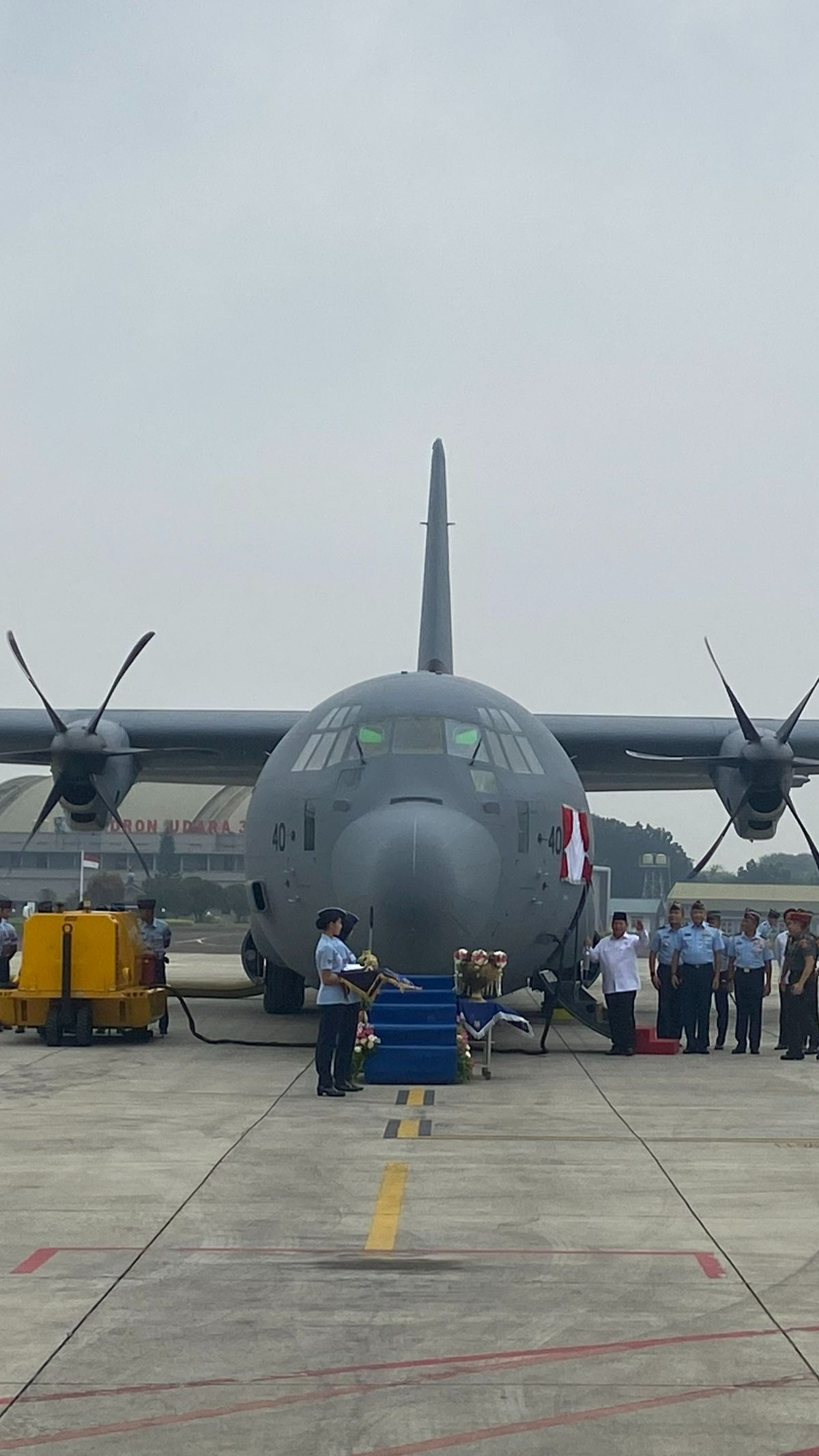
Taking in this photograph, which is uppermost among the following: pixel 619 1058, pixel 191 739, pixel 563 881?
pixel 191 739

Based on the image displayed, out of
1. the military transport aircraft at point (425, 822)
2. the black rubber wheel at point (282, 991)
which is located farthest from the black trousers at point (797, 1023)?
the black rubber wheel at point (282, 991)

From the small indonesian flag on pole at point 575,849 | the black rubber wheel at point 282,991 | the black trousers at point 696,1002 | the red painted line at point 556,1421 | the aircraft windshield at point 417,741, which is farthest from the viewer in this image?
the black rubber wheel at point 282,991

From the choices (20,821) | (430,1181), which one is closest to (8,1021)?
(430,1181)

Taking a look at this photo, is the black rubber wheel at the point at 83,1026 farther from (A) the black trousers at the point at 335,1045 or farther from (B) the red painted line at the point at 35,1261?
(B) the red painted line at the point at 35,1261

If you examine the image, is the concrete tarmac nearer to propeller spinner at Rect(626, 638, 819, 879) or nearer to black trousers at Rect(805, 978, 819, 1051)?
black trousers at Rect(805, 978, 819, 1051)

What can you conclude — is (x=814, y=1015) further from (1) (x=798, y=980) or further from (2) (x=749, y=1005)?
(2) (x=749, y=1005)

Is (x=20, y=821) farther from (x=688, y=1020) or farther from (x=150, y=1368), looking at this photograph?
(x=150, y=1368)

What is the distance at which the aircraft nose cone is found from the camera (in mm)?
14375

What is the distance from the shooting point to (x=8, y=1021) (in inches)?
674

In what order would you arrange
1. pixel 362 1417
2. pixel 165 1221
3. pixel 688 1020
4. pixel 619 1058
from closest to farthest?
1. pixel 362 1417
2. pixel 165 1221
3. pixel 619 1058
4. pixel 688 1020

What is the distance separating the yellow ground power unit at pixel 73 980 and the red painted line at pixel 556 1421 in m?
12.3

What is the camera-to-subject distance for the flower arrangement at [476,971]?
1459 centimetres

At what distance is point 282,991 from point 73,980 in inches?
215

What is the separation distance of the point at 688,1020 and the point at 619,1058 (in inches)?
58.3
